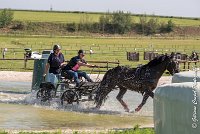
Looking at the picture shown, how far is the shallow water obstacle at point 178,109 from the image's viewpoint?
23.7 ft

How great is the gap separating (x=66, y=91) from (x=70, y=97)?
21cm

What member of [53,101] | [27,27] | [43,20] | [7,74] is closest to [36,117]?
[53,101]

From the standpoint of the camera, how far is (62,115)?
14.4 meters

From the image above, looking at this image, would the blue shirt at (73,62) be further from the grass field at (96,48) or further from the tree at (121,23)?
the tree at (121,23)

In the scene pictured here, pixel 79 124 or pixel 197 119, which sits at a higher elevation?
pixel 197 119

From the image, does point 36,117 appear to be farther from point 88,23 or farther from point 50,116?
point 88,23

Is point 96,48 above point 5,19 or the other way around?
the other way around

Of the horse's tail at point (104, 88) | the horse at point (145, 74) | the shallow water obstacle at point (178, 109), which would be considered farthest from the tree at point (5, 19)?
the shallow water obstacle at point (178, 109)

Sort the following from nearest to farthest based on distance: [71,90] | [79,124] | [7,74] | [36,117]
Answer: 1. [79,124]
2. [36,117]
3. [71,90]
4. [7,74]

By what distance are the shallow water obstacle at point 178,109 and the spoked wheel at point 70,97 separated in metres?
8.39

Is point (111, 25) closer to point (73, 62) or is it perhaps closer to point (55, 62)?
point (73, 62)

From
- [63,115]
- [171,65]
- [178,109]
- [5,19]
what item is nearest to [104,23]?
[5,19]

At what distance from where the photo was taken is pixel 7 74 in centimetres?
2877

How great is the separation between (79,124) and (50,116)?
1.54 meters
